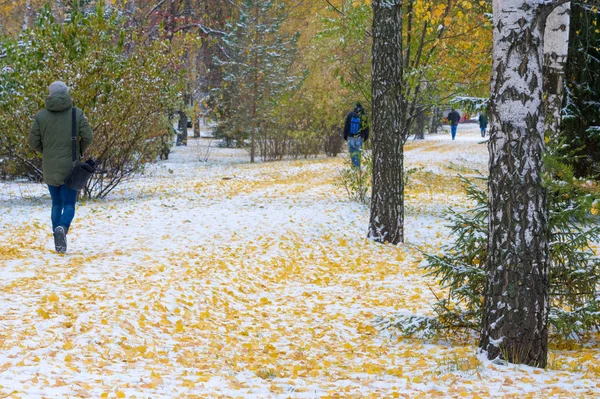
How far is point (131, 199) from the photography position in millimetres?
14180

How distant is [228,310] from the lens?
691 cm

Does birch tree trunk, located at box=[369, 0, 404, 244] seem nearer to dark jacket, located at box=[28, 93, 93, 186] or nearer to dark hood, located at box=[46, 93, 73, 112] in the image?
dark jacket, located at box=[28, 93, 93, 186]

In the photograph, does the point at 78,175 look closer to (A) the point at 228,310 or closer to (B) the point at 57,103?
(B) the point at 57,103

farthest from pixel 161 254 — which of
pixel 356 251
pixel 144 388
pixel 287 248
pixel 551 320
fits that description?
pixel 551 320

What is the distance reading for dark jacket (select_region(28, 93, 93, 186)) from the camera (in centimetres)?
797

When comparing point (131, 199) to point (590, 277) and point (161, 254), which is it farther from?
point (590, 277)

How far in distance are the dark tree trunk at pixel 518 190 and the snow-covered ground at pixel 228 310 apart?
12.4 inches

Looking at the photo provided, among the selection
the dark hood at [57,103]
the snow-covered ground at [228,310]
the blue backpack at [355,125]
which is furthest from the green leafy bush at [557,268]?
the blue backpack at [355,125]

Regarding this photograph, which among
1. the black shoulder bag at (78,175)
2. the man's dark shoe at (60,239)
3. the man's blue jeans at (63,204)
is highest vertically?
the black shoulder bag at (78,175)

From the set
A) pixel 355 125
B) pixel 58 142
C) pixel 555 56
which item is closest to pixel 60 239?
pixel 58 142

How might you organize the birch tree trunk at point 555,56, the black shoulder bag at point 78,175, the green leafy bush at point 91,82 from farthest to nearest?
1. the green leafy bush at point 91,82
2. the birch tree trunk at point 555,56
3. the black shoulder bag at point 78,175

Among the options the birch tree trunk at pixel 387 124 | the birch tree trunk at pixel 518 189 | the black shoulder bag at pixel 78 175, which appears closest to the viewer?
the birch tree trunk at pixel 518 189

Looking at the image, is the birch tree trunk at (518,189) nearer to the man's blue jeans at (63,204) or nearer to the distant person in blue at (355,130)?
the man's blue jeans at (63,204)

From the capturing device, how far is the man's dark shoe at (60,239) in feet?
26.8
